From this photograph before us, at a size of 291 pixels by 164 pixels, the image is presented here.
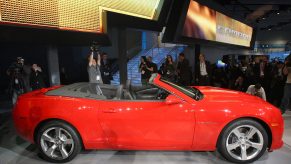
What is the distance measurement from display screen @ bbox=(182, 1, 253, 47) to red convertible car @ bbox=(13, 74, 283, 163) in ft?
19.7

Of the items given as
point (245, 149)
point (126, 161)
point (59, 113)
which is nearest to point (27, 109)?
point (59, 113)

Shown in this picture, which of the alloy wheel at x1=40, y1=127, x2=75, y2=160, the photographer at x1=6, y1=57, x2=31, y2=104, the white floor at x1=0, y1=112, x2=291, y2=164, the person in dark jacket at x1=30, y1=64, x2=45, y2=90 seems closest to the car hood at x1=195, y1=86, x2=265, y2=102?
the white floor at x1=0, y1=112, x2=291, y2=164

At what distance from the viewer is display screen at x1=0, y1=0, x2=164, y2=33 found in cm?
500

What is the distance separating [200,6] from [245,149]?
754 cm

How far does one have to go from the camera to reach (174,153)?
12.3ft

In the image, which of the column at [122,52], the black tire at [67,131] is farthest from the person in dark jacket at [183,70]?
the black tire at [67,131]

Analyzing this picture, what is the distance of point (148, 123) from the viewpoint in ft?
11.0

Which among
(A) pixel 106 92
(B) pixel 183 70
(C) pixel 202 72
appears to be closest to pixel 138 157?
(A) pixel 106 92

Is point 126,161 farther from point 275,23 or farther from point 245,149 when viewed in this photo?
point 275,23

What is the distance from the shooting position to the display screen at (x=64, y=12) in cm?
500

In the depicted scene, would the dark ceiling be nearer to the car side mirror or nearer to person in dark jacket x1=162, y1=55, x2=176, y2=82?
person in dark jacket x1=162, y1=55, x2=176, y2=82

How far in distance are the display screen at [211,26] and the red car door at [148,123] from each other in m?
6.07

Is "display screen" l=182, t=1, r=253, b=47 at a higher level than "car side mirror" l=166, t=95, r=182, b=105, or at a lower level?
higher

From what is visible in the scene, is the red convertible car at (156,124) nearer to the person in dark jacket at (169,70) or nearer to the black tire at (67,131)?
the black tire at (67,131)
